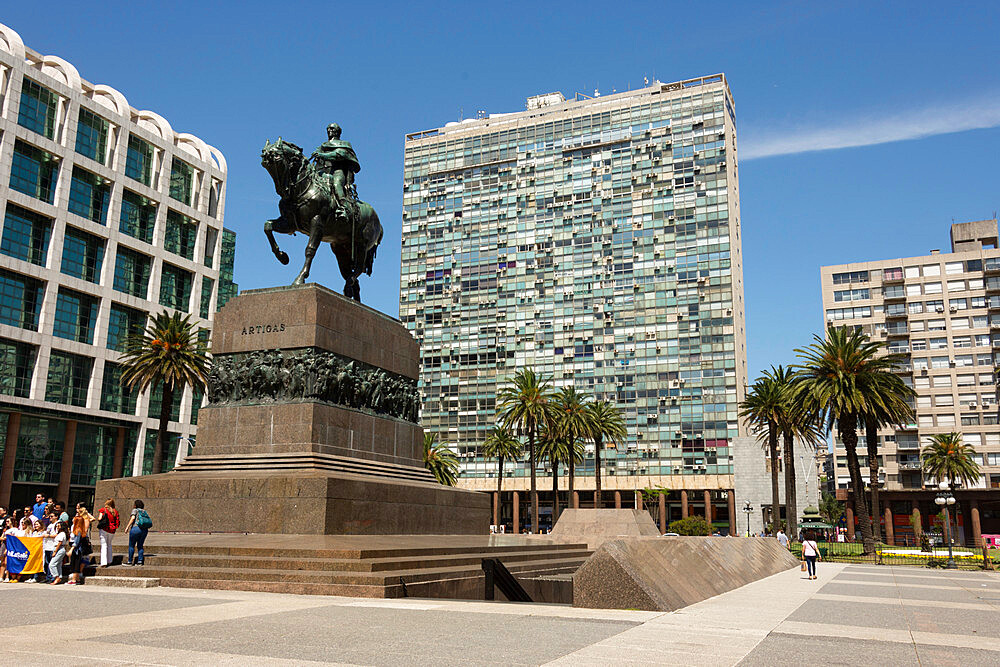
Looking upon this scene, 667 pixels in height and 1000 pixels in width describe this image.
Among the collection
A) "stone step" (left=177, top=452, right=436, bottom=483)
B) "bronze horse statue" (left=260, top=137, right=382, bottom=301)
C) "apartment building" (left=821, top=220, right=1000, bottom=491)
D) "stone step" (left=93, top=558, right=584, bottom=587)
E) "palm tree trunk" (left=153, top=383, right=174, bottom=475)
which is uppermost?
"apartment building" (left=821, top=220, right=1000, bottom=491)

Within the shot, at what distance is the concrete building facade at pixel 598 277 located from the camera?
9431cm

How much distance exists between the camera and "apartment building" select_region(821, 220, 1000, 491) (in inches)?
3381

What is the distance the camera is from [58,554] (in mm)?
14820

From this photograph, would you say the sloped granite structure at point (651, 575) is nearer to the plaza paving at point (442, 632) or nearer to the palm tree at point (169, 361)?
the plaza paving at point (442, 632)

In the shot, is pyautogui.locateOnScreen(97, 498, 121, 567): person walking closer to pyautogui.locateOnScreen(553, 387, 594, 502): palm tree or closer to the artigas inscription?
the artigas inscription

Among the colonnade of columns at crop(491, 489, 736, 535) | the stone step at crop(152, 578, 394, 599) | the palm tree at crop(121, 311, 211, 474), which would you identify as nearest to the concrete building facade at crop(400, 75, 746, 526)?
the colonnade of columns at crop(491, 489, 736, 535)

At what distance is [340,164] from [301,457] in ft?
32.1

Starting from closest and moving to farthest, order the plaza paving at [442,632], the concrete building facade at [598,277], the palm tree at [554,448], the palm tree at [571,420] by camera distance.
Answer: the plaza paving at [442,632]
the palm tree at [554,448]
the palm tree at [571,420]
the concrete building facade at [598,277]

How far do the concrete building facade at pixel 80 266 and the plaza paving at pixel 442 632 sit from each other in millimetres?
47039

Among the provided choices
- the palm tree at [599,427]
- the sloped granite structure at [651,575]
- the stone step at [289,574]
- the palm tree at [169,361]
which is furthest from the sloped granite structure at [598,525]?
the palm tree at [599,427]

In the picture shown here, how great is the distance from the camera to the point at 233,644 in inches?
307

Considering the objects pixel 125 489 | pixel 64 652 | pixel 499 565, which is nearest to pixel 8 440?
pixel 125 489

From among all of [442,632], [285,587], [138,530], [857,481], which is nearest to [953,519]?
[857,481]

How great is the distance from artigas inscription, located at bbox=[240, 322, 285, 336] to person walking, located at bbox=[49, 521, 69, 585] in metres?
8.49
